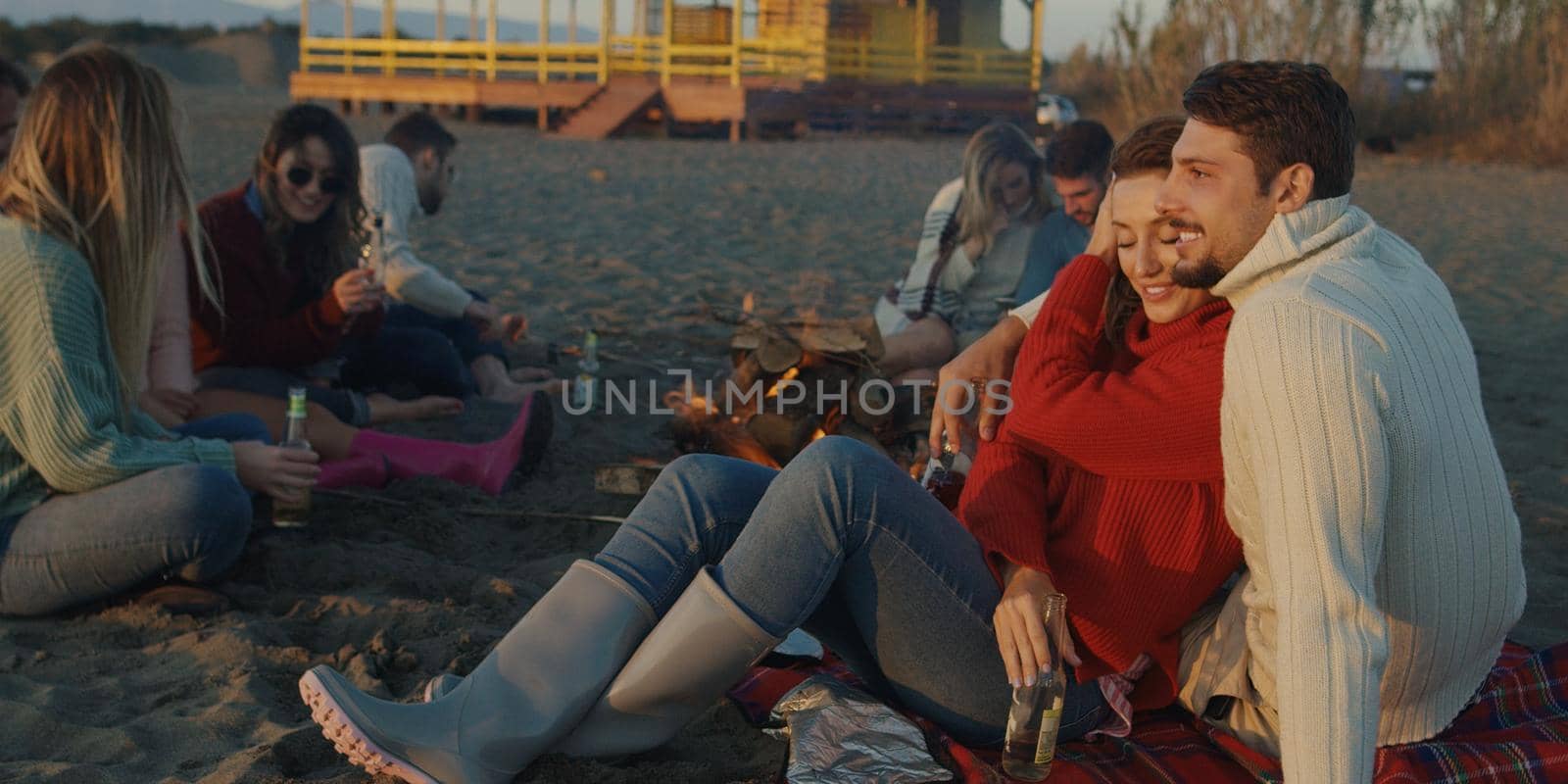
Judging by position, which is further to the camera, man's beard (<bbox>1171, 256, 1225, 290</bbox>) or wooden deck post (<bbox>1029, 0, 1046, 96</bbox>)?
wooden deck post (<bbox>1029, 0, 1046, 96</bbox>)

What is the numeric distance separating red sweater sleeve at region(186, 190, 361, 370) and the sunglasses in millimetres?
224

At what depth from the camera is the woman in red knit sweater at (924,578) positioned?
2.38 m

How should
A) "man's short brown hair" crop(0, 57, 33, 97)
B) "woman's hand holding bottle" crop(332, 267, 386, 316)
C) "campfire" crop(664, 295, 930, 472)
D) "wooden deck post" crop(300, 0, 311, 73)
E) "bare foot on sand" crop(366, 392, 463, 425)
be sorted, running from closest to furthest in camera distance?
1. "man's short brown hair" crop(0, 57, 33, 97)
2. "woman's hand holding bottle" crop(332, 267, 386, 316)
3. "campfire" crop(664, 295, 930, 472)
4. "bare foot on sand" crop(366, 392, 463, 425)
5. "wooden deck post" crop(300, 0, 311, 73)

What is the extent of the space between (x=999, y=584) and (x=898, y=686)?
277 millimetres

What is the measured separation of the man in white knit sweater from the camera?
192cm

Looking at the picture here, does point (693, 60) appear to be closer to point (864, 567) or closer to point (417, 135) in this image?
point (417, 135)

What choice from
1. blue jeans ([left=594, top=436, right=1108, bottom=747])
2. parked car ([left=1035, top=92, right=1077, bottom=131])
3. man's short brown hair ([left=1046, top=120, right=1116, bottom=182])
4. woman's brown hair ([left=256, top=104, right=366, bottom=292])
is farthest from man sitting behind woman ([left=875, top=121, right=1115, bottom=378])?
parked car ([left=1035, top=92, right=1077, bottom=131])

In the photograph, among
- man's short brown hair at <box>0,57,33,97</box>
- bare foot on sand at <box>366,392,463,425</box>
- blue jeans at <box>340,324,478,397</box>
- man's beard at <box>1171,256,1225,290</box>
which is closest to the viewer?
man's beard at <box>1171,256,1225,290</box>

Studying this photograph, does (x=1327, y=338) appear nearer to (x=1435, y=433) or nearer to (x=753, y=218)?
(x=1435, y=433)

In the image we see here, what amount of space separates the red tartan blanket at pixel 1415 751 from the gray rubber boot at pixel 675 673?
412 mm

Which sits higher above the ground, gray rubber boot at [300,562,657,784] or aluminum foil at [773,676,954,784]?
gray rubber boot at [300,562,657,784]

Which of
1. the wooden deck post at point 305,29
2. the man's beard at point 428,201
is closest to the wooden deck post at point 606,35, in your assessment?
the wooden deck post at point 305,29

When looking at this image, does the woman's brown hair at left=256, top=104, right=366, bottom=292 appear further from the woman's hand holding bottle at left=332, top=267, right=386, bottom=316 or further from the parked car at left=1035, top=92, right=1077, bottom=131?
the parked car at left=1035, top=92, right=1077, bottom=131

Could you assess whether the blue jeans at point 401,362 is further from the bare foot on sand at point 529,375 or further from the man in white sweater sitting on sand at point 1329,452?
the man in white sweater sitting on sand at point 1329,452
